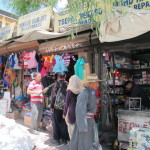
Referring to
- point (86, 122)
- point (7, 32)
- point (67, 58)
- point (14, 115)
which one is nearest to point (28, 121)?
point (14, 115)

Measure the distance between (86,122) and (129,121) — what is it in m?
1.38

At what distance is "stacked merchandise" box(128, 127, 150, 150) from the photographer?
10.6 feet

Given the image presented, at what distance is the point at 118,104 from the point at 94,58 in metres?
2.09

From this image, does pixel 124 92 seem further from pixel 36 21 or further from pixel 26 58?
pixel 36 21

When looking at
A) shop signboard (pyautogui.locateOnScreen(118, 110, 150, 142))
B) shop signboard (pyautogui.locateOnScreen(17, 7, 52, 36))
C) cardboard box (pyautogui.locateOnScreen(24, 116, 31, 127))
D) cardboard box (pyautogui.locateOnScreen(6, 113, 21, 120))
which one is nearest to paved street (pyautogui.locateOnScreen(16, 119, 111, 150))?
shop signboard (pyautogui.locateOnScreen(118, 110, 150, 142))

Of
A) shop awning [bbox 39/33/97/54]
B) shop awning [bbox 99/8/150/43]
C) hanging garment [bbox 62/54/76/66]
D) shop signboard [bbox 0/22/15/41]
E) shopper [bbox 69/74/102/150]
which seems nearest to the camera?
shopper [bbox 69/74/102/150]

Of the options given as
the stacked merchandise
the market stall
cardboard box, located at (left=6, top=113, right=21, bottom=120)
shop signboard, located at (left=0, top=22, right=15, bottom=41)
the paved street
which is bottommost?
the paved street

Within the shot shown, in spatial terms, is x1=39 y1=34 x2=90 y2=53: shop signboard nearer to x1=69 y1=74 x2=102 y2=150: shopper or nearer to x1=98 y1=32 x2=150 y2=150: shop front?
x1=98 y1=32 x2=150 y2=150: shop front

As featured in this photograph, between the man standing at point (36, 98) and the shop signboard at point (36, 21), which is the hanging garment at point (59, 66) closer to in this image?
the man standing at point (36, 98)

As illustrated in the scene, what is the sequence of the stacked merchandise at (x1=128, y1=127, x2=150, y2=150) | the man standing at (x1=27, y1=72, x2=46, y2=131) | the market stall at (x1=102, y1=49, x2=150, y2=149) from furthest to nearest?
the man standing at (x1=27, y1=72, x2=46, y2=131) → the market stall at (x1=102, y1=49, x2=150, y2=149) → the stacked merchandise at (x1=128, y1=127, x2=150, y2=150)

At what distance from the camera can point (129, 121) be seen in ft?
12.9

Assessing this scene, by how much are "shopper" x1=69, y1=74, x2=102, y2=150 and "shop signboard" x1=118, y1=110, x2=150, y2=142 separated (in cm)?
105

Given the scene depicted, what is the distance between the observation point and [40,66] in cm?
656

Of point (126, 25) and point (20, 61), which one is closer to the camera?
point (126, 25)
